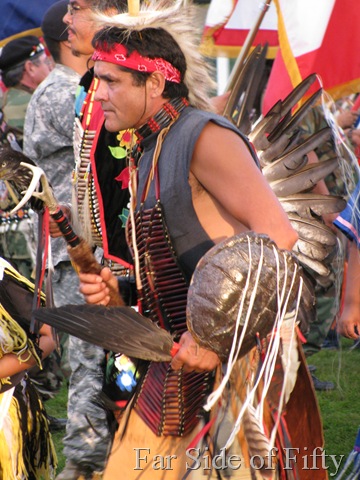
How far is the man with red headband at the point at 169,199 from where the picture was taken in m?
2.76

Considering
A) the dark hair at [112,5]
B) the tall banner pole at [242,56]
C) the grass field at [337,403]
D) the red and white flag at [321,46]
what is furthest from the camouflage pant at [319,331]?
the dark hair at [112,5]

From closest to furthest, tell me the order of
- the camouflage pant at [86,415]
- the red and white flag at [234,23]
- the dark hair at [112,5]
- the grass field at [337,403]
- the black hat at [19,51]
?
the dark hair at [112,5]
the camouflage pant at [86,415]
the grass field at [337,403]
the black hat at [19,51]
the red and white flag at [234,23]

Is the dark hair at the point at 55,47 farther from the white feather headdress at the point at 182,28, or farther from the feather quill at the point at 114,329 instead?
the feather quill at the point at 114,329

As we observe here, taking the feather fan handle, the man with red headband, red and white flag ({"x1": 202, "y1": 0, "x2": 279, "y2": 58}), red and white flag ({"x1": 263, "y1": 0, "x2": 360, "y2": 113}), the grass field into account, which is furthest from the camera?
red and white flag ({"x1": 202, "y1": 0, "x2": 279, "y2": 58})

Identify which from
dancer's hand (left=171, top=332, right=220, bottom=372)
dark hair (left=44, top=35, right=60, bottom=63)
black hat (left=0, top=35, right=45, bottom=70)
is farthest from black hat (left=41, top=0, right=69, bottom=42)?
dancer's hand (left=171, top=332, right=220, bottom=372)

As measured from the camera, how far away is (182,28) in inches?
122

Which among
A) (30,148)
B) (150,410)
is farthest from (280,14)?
(150,410)

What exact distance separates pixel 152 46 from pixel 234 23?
15.1 ft

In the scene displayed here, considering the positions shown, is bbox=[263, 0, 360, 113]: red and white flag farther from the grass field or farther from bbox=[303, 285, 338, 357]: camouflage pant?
the grass field

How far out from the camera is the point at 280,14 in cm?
638

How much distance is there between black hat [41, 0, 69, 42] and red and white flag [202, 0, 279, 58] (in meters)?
2.04

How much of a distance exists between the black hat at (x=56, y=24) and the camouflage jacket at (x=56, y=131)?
318 millimetres

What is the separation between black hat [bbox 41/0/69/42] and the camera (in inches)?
214

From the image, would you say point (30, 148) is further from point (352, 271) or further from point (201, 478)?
point (201, 478)
